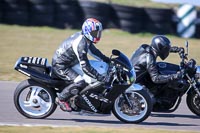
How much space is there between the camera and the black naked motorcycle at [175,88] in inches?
383

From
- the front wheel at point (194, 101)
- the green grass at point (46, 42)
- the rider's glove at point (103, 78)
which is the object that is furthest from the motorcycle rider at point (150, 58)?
the green grass at point (46, 42)

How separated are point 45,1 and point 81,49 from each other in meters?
14.6

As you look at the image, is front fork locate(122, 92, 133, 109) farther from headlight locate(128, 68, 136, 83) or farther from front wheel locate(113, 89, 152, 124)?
headlight locate(128, 68, 136, 83)

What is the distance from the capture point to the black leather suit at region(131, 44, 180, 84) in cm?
959

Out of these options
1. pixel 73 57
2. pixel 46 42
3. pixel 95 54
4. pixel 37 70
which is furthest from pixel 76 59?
pixel 46 42

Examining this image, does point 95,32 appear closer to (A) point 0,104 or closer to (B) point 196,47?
(A) point 0,104

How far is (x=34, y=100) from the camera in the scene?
30.6 ft

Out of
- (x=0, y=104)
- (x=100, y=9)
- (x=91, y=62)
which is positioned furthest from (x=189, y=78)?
(x=100, y=9)

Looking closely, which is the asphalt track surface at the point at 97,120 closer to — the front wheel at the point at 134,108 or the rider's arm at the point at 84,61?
the front wheel at the point at 134,108

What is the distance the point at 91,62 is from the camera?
29.7ft

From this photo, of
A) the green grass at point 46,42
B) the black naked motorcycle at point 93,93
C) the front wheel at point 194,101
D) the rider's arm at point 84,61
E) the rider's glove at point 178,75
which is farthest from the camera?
the green grass at point 46,42

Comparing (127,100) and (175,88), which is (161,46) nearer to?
(175,88)

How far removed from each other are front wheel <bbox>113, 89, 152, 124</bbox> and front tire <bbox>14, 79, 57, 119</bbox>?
978 mm

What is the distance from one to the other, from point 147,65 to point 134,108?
0.82 m
